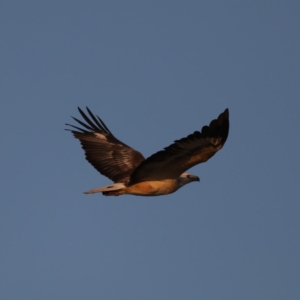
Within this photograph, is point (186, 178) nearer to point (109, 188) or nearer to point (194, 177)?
point (194, 177)

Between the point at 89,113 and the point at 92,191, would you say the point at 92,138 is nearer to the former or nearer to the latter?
the point at 89,113

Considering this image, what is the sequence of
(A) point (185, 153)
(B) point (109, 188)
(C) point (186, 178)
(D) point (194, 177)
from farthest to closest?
(D) point (194, 177), (C) point (186, 178), (B) point (109, 188), (A) point (185, 153)

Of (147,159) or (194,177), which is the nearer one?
(147,159)

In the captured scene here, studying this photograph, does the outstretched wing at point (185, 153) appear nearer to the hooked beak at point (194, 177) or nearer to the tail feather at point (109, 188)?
the tail feather at point (109, 188)

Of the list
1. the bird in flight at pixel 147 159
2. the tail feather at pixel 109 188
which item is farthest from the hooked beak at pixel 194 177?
the tail feather at pixel 109 188

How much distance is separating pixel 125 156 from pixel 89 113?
1519 mm

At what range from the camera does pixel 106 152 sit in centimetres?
1568

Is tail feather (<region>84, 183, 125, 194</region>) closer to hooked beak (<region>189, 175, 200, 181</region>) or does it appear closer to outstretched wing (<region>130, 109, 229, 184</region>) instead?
outstretched wing (<region>130, 109, 229, 184</region>)

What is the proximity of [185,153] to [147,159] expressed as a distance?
65 cm

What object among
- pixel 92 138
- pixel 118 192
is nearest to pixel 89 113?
pixel 92 138

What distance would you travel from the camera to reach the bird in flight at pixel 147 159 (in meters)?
12.4

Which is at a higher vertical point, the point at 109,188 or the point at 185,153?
the point at 185,153

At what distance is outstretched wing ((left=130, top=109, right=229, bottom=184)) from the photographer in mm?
12242

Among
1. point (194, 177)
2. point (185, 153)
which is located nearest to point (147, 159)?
point (185, 153)
